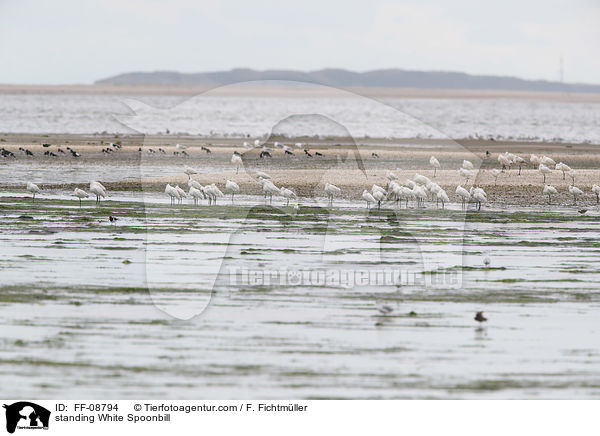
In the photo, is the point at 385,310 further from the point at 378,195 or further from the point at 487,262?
the point at 378,195

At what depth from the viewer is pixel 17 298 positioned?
13.5 m

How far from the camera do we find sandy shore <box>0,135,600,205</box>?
2861 centimetres

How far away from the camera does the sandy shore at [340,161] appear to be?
28.6m

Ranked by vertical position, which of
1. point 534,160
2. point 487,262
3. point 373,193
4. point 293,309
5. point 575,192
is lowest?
point 293,309

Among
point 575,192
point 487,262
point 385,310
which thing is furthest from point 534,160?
point 385,310

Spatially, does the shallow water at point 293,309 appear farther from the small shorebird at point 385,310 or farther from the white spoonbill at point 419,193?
the white spoonbill at point 419,193

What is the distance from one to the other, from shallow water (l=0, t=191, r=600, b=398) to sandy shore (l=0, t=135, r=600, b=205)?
6.97 meters

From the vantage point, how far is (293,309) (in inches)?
519

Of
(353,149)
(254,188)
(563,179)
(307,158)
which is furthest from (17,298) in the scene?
(353,149)

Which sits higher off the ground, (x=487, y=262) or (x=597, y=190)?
(x=597, y=190)

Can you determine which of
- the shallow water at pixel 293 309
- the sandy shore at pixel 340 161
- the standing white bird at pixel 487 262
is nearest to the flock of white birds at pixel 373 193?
the sandy shore at pixel 340 161

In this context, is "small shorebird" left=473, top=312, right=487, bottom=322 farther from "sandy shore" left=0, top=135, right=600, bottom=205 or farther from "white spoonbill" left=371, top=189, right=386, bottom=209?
"sandy shore" left=0, top=135, right=600, bottom=205

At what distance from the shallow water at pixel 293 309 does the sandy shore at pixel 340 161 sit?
6975 mm

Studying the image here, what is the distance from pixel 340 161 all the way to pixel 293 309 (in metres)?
25.5
